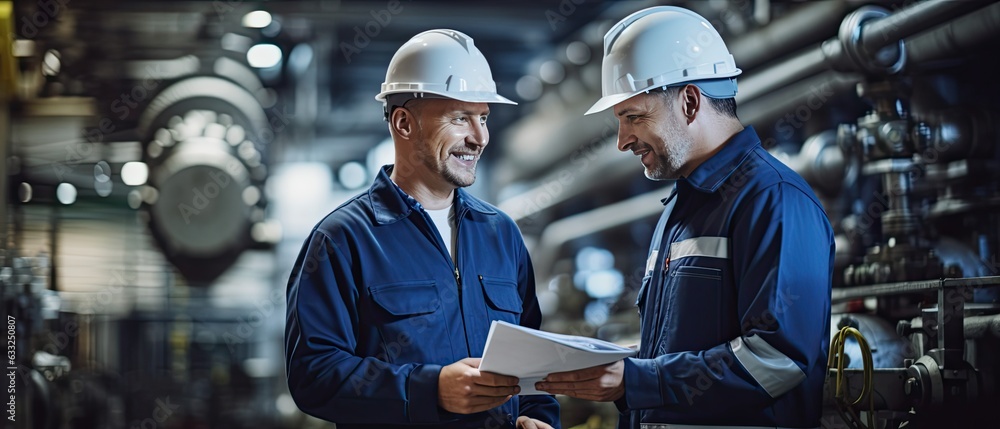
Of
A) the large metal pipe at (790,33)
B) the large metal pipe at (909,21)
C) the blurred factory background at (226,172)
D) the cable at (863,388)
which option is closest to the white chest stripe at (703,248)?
the cable at (863,388)

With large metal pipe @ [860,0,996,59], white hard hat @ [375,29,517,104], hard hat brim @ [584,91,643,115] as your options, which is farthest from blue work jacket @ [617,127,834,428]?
large metal pipe @ [860,0,996,59]

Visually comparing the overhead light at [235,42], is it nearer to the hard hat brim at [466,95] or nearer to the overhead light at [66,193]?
the overhead light at [66,193]

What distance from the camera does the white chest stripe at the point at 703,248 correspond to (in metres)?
1.82

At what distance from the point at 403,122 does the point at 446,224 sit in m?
0.25

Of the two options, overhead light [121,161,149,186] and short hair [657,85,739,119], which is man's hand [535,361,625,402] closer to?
short hair [657,85,739,119]

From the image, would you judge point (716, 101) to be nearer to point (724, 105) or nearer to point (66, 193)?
point (724, 105)

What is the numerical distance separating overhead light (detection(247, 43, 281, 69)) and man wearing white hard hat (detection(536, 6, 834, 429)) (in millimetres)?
4880

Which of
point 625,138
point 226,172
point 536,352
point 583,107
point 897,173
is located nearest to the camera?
point 536,352

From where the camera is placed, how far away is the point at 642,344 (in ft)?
6.65

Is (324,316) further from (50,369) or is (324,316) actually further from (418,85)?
(50,369)

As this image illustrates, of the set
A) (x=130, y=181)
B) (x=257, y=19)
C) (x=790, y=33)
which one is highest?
(x=257, y=19)

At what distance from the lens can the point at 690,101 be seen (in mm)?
1974

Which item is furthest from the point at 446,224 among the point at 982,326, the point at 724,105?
the point at 982,326

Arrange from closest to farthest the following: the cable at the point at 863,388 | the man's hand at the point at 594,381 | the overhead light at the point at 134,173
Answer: the man's hand at the point at 594,381, the cable at the point at 863,388, the overhead light at the point at 134,173
